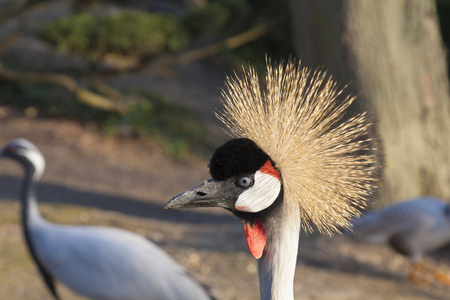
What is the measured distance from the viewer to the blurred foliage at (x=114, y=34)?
6012 millimetres

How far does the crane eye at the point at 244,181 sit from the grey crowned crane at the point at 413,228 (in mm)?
2765

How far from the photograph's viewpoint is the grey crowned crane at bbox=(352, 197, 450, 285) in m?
3.85

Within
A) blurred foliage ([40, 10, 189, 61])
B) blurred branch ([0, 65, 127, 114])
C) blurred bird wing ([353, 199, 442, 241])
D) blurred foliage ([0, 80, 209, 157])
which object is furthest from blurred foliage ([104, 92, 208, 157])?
blurred bird wing ([353, 199, 442, 241])

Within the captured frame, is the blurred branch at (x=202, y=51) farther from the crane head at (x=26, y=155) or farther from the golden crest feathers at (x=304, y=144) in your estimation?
the golden crest feathers at (x=304, y=144)

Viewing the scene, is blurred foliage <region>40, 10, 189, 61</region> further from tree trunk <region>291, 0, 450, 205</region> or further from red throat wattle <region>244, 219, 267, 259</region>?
red throat wattle <region>244, 219, 267, 259</region>

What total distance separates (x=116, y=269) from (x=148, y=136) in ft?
14.2

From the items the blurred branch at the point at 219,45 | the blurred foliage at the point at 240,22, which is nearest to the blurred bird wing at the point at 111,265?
the blurred foliage at the point at 240,22

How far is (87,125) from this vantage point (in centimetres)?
695

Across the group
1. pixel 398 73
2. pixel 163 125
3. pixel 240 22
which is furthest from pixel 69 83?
pixel 398 73

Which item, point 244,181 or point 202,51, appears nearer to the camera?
point 244,181

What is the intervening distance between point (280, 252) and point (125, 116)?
5987mm

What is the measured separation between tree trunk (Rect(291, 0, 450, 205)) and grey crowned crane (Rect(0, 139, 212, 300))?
1772 millimetres

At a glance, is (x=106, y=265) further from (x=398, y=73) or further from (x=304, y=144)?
(x=398, y=73)

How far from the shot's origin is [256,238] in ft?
4.12
